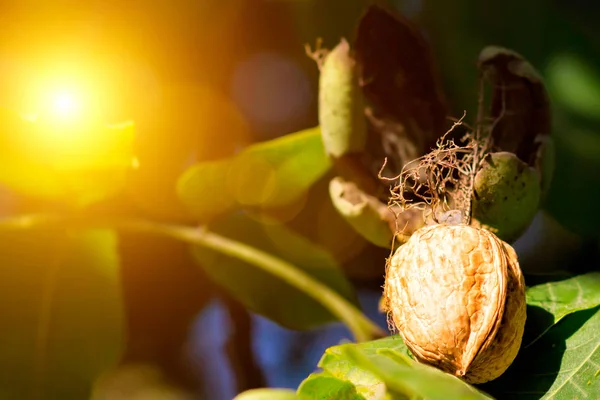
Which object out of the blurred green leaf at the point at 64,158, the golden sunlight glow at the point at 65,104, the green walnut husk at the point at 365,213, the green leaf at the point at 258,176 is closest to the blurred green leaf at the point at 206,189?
the green leaf at the point at 258,176

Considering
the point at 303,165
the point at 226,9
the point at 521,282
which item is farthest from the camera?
the point at 226,9

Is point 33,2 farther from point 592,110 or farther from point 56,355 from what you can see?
point 592,110

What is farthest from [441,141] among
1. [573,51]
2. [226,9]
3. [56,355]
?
[56,355]

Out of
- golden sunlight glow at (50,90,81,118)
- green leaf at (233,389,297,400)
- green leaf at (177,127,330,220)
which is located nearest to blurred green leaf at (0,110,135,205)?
golden sunlight glow at (50,90,81,118)

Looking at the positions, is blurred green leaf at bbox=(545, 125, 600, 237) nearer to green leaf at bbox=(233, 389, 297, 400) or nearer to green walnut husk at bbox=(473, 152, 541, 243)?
green walnut husk at bbox=(473, 152, 541, 243)

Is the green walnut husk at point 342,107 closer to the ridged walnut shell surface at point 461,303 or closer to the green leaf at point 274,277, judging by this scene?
the ridged walnut shell surface at point 461,303

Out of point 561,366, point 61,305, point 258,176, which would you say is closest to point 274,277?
point 258,176
